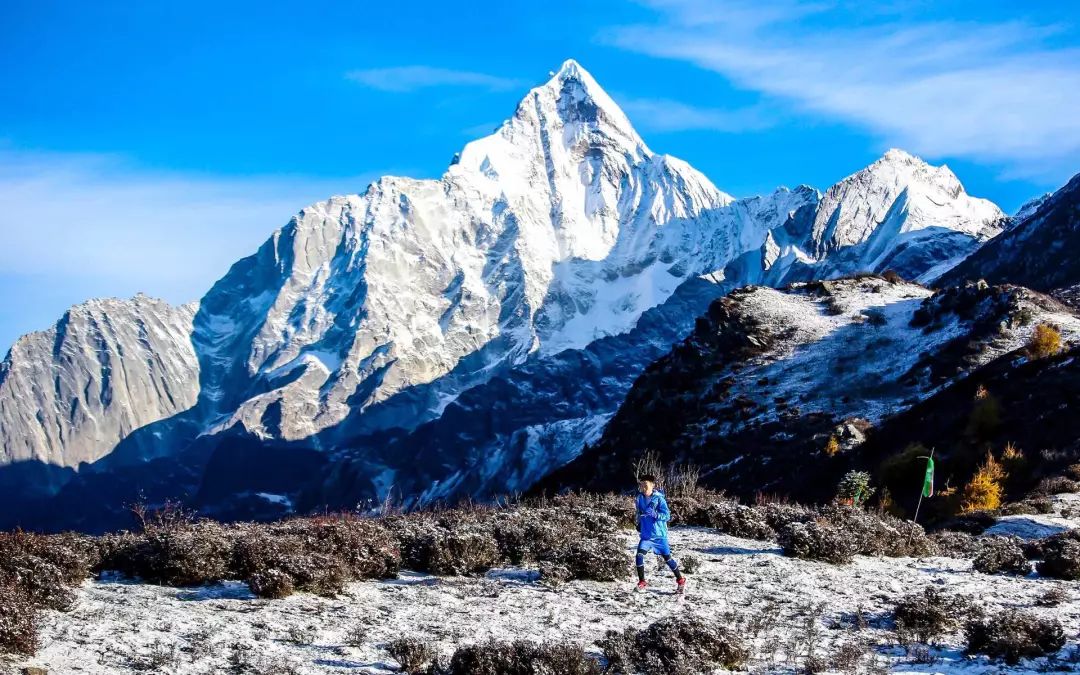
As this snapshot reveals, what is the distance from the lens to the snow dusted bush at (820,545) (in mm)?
18734

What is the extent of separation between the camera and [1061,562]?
18359 mm

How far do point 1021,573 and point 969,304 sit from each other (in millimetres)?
50722

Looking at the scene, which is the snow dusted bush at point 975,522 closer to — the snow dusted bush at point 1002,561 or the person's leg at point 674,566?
the snow dusted bush at point 1002,561

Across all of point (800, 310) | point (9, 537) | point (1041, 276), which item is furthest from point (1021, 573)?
point (1041, 276)

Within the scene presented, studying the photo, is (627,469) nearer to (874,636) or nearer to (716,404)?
(716,404)

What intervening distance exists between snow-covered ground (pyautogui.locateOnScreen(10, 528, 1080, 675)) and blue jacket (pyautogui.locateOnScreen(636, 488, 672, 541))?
0.87 metres

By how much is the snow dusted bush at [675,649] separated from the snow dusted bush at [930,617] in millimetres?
2807

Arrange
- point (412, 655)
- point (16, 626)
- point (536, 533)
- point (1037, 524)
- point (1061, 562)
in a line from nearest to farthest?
point (16, 626) → point (412, 655) → point (536, 533) → point (1061, 562) → point (1037, 524)

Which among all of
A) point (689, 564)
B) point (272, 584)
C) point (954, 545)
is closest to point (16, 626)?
point (272, 584)

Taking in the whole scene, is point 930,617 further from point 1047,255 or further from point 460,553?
point 1047,255

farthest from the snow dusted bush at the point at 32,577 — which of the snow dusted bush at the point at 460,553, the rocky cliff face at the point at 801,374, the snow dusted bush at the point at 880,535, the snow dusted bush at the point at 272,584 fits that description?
the rocky cliff face at the point at 801,374

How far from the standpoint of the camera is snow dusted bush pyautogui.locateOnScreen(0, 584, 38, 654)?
10930 millimetres

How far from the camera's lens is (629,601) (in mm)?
15609

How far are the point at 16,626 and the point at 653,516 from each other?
381 inches
